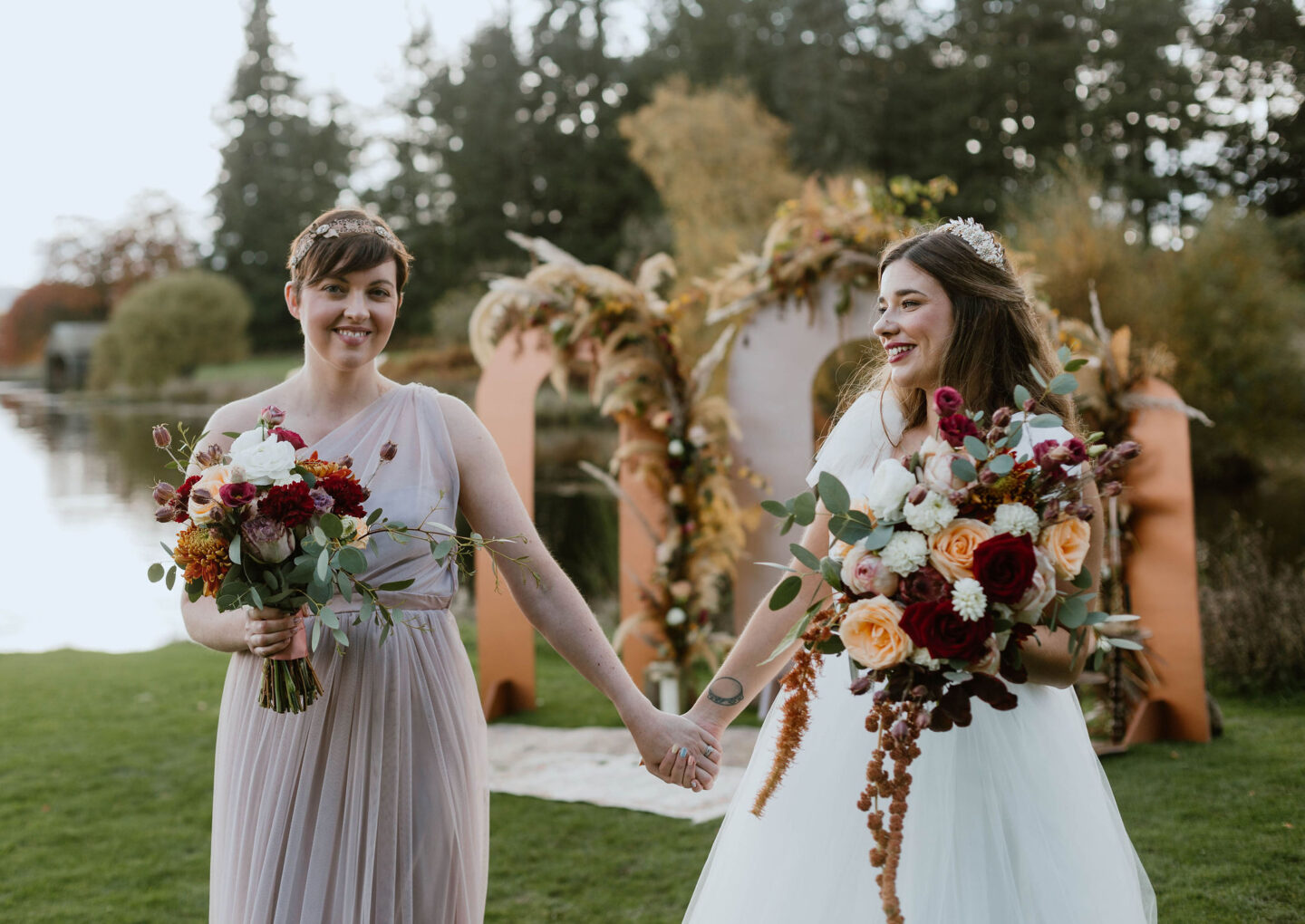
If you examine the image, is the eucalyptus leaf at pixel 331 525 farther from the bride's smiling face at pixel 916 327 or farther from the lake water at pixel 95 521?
the lake water at pixel 95 521

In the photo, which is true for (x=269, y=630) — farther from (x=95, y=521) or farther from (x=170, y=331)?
(x=170, y=331)

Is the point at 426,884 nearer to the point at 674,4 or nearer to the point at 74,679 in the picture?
the point at 74,679

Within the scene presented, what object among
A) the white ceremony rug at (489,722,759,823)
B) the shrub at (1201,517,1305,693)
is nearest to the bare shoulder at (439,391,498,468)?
the white ceremony rug at (489,722,759,823)

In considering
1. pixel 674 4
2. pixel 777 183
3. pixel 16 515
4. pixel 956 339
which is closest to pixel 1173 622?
pixel 956 339

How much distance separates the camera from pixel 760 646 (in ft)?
8.77

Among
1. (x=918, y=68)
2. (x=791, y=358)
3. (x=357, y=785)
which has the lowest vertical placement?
(x=357, y=785)

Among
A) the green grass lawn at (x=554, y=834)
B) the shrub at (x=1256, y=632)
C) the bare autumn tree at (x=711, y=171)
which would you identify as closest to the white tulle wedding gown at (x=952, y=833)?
the green grass lawn at (x=554, y=834)

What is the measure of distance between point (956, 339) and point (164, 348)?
21.7 meters

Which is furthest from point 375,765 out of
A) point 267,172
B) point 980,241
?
point 267,172

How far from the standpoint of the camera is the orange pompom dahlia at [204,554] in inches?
82.4

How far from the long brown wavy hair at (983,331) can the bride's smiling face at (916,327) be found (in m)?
0.02

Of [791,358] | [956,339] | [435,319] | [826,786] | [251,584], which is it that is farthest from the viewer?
[435,319]

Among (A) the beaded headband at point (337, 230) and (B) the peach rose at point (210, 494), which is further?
(A) the beaded headband at point (337, 230)

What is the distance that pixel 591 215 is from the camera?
27.3 meters
